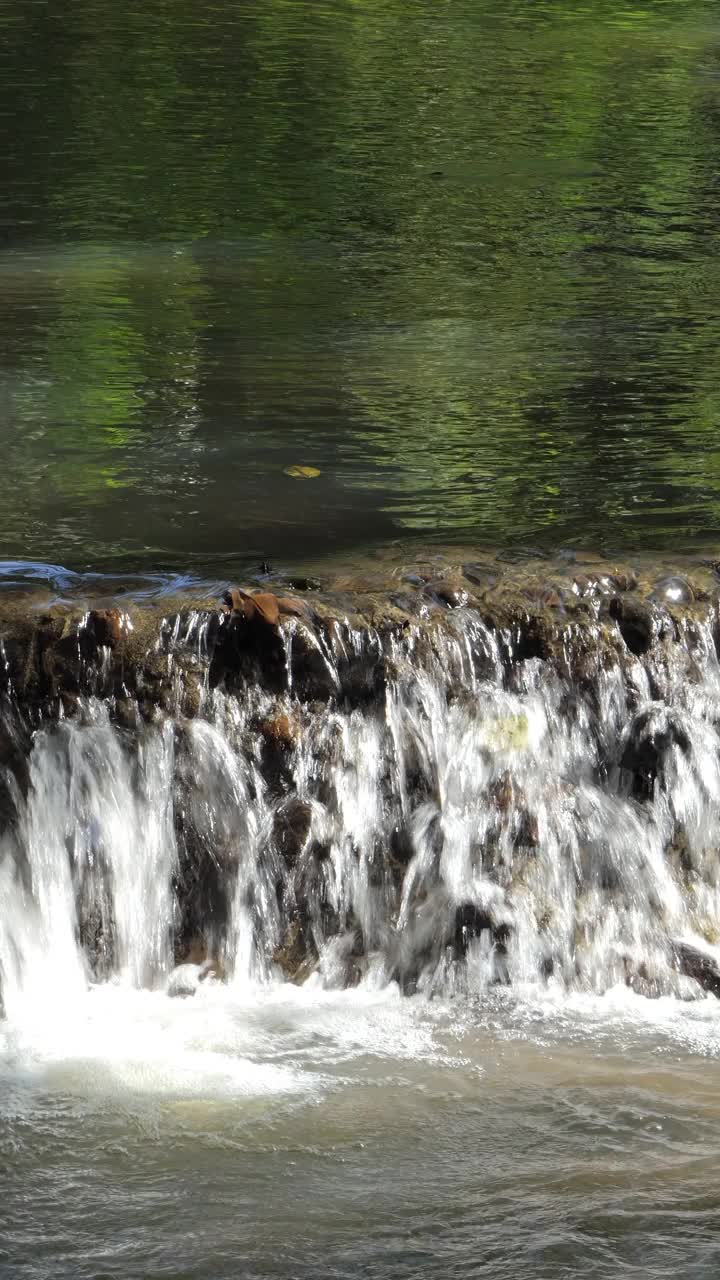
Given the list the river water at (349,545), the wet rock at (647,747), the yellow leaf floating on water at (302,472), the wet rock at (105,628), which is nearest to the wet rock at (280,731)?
the river water at (349,545)

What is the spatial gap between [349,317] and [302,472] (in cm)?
255

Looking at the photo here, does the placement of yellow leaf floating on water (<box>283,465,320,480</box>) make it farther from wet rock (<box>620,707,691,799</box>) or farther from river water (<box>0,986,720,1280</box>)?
river water (<box>0,986,720,1280</box>)

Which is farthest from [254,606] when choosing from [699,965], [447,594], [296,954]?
[699,965]

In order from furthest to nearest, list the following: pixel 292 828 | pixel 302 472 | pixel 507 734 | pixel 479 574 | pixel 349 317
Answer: pixel 349 317, pixel 302 472, pixel 479 574, pixel 507 734, pixel 292 828

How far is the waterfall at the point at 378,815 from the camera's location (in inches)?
203

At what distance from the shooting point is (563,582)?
5.65m

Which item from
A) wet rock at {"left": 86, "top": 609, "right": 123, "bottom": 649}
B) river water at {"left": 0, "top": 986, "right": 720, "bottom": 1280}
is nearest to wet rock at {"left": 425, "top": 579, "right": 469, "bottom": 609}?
wet rock at {"left": 86, "top": 609, "right": 123, "bottom": 649}

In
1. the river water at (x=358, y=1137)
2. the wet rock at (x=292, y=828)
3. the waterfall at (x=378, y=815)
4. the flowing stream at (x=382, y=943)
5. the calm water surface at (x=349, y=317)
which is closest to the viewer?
the river water at (x=358, y=1137)

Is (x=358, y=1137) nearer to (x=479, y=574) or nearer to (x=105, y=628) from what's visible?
(x=105, y=628)

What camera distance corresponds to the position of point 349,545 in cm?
604

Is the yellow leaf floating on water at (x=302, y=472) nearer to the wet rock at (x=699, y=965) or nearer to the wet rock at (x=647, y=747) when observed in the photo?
the wet rock at (x=647, y=747)

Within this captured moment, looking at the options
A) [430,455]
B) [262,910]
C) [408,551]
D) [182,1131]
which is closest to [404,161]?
[430,455]

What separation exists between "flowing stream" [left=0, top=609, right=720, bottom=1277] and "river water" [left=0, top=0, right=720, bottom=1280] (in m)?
0.01

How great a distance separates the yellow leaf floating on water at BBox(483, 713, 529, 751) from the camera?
546 centimetres
